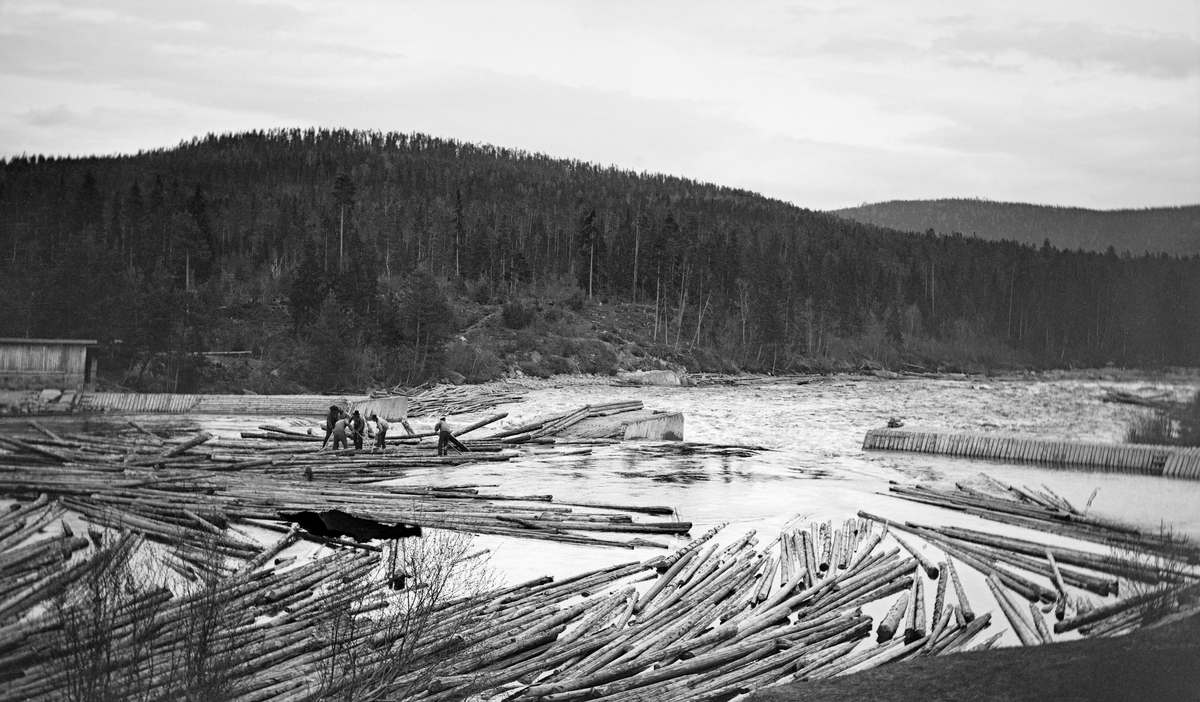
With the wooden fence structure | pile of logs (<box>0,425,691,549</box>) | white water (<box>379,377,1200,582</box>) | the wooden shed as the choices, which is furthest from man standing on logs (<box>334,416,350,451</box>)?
the wooden fence structure

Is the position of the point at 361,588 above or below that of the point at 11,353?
below

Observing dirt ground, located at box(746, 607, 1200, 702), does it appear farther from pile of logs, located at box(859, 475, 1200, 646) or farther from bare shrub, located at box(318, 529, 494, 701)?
bare shrub, located at box(318, 529, 494, 701)

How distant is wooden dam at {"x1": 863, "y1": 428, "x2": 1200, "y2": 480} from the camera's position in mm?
22562

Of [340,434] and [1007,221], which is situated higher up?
[1007,221]

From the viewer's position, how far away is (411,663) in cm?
828

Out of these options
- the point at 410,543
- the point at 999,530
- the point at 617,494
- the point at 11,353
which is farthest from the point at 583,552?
the point at 11,353

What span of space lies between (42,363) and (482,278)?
182 feet

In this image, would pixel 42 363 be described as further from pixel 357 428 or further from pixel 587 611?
pixel 587 611

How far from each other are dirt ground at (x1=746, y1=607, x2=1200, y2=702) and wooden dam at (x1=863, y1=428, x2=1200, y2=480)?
50.3ft

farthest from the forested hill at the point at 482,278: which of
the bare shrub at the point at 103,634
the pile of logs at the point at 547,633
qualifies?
the bare shrub at the point at 103,634

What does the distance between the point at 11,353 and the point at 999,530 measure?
1958 centimetres

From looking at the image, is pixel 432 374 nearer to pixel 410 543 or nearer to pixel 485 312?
pixel 485 312

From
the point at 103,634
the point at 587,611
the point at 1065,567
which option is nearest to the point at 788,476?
Answer: the point at 1065,567

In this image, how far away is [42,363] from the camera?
21297 millimetres
